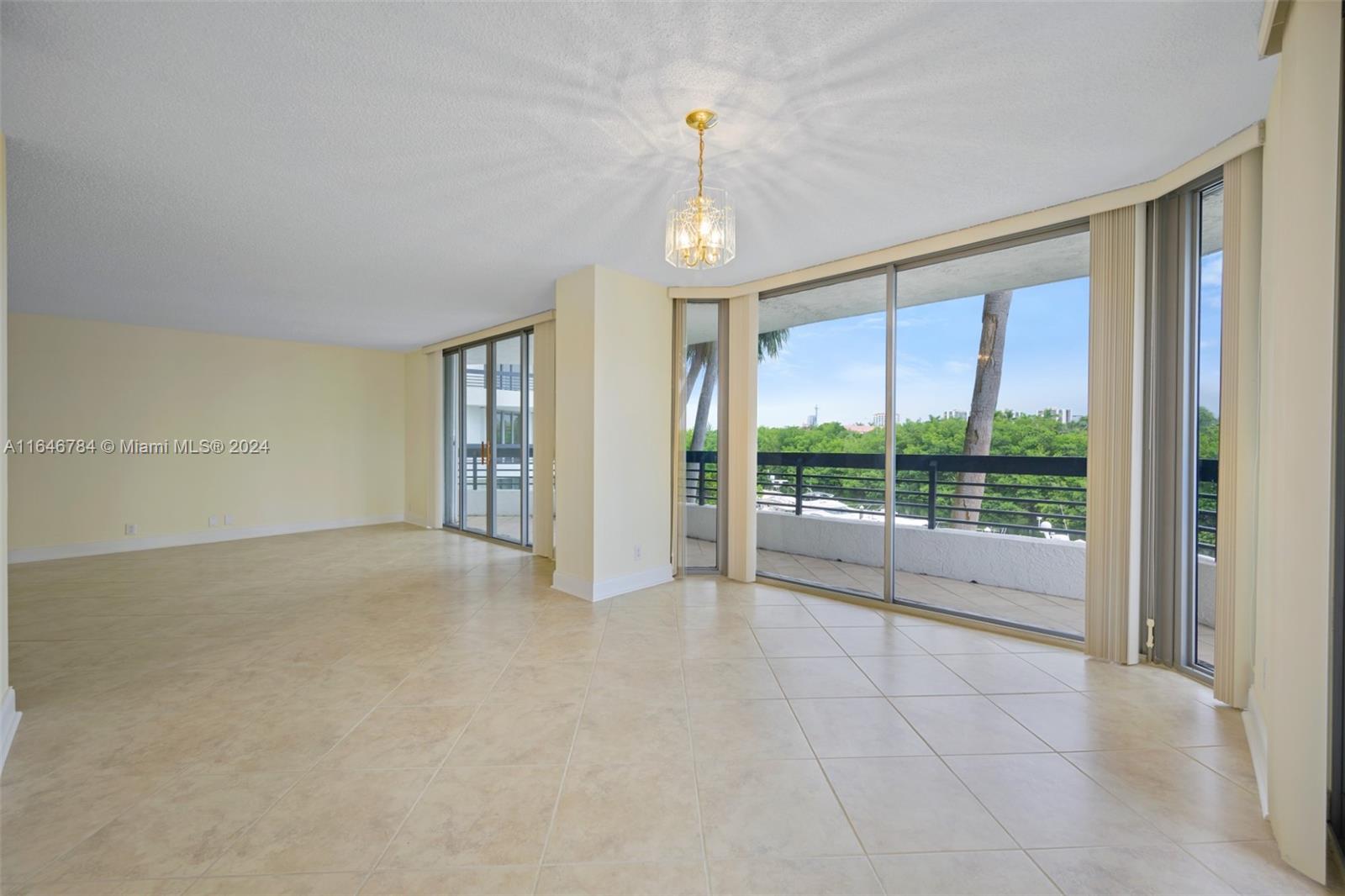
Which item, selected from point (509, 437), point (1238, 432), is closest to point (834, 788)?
point (1238, 432)

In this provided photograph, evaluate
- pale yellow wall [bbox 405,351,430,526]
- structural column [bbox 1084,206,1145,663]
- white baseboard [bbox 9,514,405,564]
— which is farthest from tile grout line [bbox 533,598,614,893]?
white baseboard [bbox 9,514,405,564]

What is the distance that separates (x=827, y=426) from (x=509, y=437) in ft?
12.2

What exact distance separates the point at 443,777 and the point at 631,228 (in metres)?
3.07

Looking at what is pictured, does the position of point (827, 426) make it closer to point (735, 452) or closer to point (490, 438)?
point (735, 452)

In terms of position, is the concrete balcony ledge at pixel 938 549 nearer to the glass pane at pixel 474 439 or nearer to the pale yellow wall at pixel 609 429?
the pale yellow wall at pixel 609 429

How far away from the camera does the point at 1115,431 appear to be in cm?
306

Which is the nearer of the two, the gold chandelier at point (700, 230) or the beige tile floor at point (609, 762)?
the beige tile floor at point (609, 762)

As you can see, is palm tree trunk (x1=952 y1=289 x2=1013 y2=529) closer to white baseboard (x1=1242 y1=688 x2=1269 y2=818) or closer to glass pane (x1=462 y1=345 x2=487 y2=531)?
white baseboard (x1=1242 y1=688 x2=1269 y2=818)

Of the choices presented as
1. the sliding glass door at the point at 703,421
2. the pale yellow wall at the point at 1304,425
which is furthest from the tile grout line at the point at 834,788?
the sliding glass door at the point at 703,421

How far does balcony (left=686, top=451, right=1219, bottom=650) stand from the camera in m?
4.17

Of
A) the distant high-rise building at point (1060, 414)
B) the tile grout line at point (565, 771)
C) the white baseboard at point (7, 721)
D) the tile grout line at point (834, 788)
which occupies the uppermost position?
the distant high-rise building at point (1060, 414)

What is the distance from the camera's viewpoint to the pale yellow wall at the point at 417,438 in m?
7.84

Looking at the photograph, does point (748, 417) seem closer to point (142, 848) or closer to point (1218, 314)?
point (1218, 314)

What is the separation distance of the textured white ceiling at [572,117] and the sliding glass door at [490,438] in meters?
2.55
